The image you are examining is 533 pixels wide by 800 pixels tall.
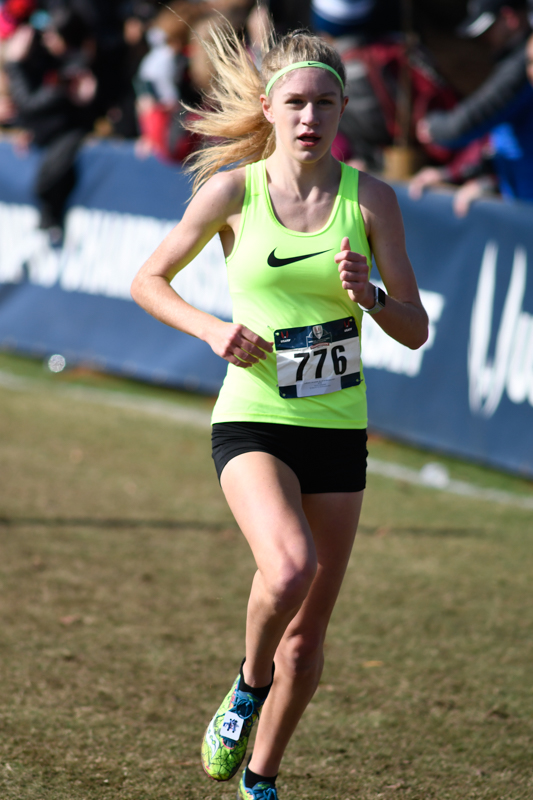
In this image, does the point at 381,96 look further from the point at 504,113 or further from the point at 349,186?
the point at 349,186

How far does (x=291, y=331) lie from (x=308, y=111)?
0.65 m

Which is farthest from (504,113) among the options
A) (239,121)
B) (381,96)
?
(239,121)

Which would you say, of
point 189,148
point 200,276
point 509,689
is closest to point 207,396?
point 200,276

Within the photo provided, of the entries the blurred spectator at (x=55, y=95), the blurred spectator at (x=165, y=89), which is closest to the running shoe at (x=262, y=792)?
the blurred spectator at (x=165, y=89)

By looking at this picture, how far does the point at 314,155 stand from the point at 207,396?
5.95m

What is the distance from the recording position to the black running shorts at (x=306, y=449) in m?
3.08

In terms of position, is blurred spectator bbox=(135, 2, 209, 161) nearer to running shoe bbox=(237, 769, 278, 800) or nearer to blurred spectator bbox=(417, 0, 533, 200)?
blurred spectator bbox=(417, 0, 533, 200)

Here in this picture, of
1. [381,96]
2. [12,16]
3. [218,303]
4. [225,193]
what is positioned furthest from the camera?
[12,16]

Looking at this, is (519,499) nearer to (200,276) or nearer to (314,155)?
(200,276)

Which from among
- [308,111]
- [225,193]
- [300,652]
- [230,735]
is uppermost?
[308,111]

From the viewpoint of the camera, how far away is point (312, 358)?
3094 millimetres

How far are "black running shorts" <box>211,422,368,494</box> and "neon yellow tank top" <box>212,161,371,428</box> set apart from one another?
0.10ft

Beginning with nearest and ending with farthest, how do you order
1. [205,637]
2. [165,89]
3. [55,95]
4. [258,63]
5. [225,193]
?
[225,193]
[205,637]
[258,63]
[165,89]
[55,95]

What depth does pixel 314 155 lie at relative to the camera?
10.0ft
